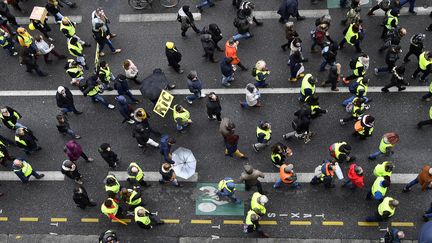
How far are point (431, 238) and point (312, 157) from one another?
171 inches

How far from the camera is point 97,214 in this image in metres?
14.4

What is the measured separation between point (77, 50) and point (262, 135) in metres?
7.47

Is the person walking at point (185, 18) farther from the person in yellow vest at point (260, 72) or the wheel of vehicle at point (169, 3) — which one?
the person in yellow vest at point (260, 72)

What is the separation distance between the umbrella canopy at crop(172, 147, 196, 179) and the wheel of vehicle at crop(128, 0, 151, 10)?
24.8 feet

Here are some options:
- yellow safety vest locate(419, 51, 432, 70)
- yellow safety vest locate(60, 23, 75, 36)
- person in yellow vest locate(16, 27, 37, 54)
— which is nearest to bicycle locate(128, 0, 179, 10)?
yellow safety vest locate(60, 23, 75, 36)

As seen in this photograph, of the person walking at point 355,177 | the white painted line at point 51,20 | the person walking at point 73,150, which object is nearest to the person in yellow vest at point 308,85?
the person walking at point 355,177

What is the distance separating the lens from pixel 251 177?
43.9 ft

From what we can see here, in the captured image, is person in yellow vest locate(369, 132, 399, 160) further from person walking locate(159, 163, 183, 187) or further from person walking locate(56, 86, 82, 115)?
person walking locate(56, 86, 82, 115)

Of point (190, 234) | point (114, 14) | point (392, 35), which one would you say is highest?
point (114, 14)

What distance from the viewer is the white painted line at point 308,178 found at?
14125 millimetres

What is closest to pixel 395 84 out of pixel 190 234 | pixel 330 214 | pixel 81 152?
pixel 330 214

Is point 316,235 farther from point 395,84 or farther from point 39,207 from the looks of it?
point 39,207

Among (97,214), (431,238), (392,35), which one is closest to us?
(431,238)

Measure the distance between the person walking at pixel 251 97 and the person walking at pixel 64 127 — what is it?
19.3 feet
